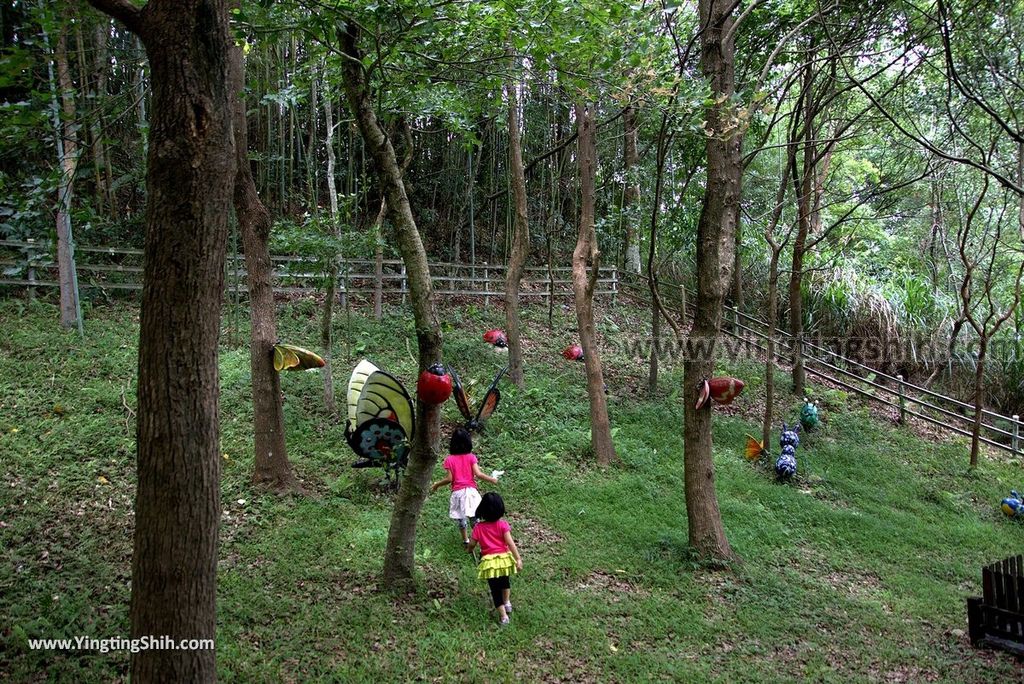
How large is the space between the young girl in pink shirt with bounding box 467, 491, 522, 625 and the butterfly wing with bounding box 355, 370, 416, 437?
992mm

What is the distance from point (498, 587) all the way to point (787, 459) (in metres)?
5.34

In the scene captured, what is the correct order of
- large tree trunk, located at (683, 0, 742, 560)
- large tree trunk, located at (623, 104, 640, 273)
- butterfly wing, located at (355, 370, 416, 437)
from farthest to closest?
large tree trunk, located at (623, 104, 640, 273) < large tree trunk, located at (683, 0, 742, 560) < butterfly wing, located at (355, 370, 416, 437)

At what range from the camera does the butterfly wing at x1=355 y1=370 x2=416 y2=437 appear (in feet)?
17.3

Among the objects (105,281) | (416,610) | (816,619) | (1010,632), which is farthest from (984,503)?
(105,281)

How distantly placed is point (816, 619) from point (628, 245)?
11096mm

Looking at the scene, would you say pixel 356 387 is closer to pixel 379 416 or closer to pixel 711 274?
pixel 379 416

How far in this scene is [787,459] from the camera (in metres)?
8.51

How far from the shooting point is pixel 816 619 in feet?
18.1

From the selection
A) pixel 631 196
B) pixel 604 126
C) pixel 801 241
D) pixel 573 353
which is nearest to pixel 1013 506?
pixel 801 241

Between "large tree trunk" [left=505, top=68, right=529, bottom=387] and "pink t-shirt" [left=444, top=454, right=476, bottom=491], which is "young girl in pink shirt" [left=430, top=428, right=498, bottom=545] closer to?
"pink t-shirt" [left=444, top=454, right=476, bottom=491]

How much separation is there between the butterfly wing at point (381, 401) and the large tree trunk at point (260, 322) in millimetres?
1397

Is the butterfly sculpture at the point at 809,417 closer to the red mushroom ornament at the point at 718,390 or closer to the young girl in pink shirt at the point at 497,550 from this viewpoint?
the red mushroom ornament at the point at 718,390

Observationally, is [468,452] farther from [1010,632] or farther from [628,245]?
[628,245]

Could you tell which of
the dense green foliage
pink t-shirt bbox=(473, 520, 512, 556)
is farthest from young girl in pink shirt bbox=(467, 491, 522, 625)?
the dense green foliage
